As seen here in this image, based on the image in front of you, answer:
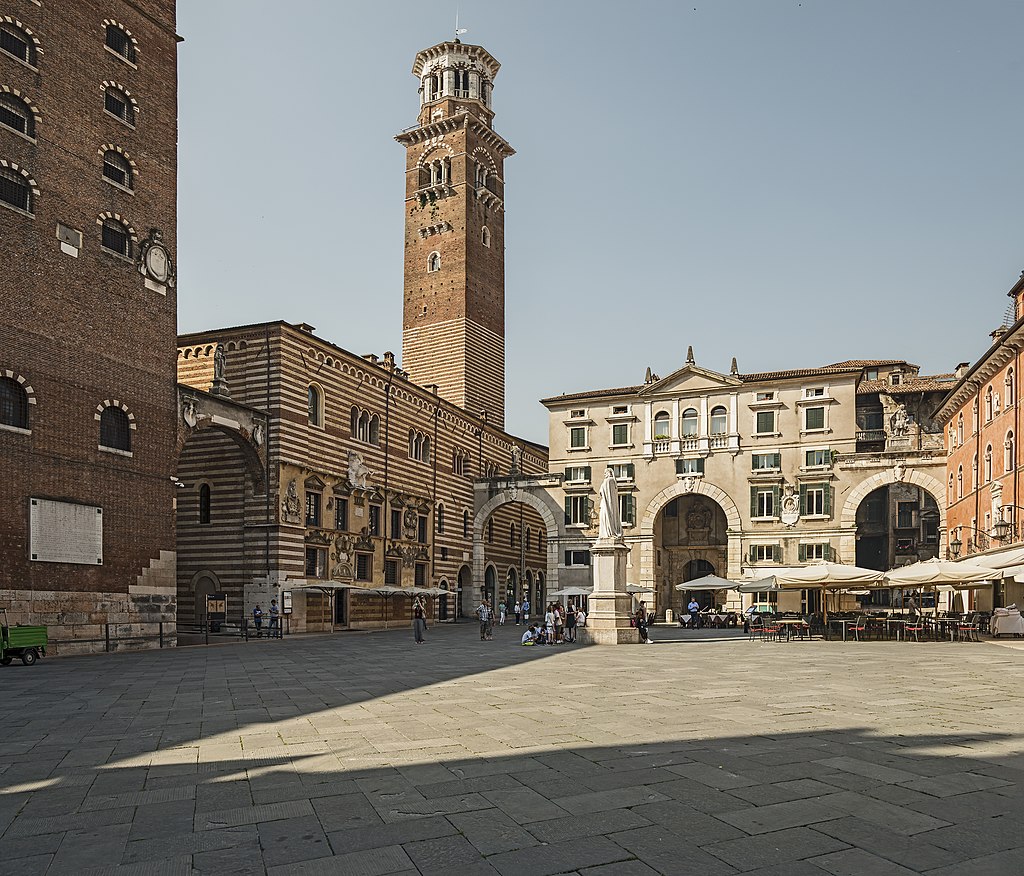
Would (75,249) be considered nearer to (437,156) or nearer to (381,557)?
(381,557)

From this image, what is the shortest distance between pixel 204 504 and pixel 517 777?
30.5 metres

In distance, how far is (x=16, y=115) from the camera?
77.4 feet

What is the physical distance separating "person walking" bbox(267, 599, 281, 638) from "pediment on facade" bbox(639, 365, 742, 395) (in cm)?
2530

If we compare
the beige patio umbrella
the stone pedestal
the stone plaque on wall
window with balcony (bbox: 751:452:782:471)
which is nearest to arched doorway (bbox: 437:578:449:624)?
window with balcony (bbox: 751:452:782:471)

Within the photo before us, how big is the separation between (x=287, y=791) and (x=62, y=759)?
317 centimetres

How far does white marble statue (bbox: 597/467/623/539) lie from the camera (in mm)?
27641

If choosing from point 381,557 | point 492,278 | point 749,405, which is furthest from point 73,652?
point 492,278

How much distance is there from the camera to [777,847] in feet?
19.2

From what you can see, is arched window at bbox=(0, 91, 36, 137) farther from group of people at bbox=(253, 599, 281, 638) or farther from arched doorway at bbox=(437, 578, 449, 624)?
arched doorway at bbox=(437, 578, 449, 624)

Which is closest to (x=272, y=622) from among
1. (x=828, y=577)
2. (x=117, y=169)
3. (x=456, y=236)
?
(x=117, y=169)

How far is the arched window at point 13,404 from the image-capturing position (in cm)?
2262

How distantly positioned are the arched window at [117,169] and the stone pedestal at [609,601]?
18.2 metres

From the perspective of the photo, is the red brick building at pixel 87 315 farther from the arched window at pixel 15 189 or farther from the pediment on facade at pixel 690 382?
the pediment on facade at pixel 690 382

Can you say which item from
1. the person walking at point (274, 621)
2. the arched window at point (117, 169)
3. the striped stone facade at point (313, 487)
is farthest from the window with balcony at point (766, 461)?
the arched window at point (117, 169)
